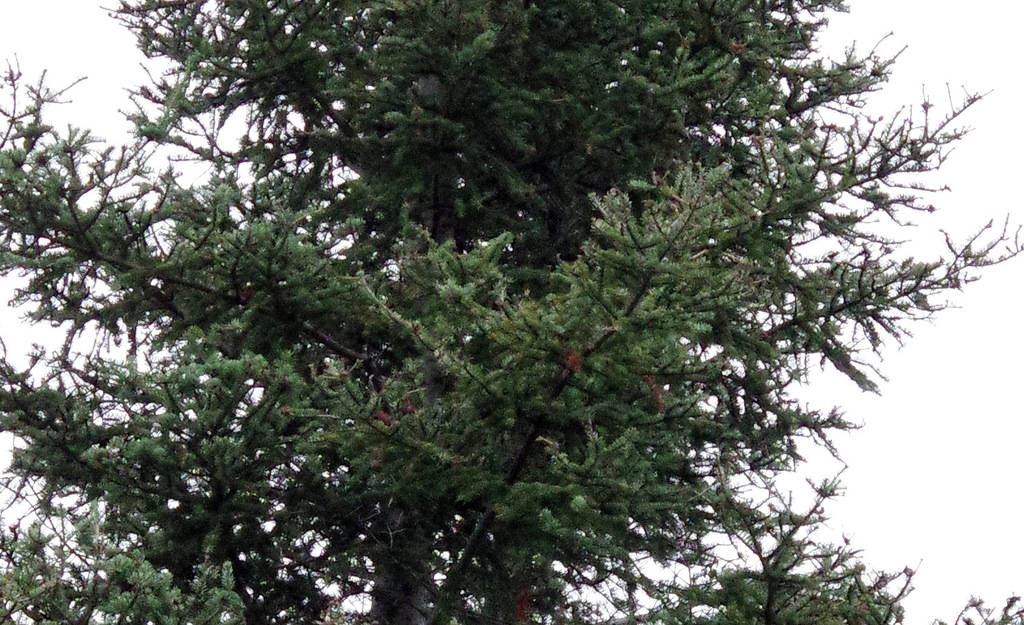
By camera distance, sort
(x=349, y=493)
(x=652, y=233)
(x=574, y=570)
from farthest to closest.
Result: (x=574, y=570)
(x=349, y=493)
(x=652, y=233)

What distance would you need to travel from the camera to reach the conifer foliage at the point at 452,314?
5.75 metres

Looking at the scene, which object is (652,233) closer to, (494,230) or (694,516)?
(694,516)

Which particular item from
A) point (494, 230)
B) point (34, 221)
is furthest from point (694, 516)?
point (34, 221)

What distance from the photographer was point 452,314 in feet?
21.5

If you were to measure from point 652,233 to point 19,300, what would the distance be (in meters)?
4.60

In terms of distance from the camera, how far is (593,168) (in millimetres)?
9141

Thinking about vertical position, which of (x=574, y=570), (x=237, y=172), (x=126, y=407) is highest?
(x=237, y=172)

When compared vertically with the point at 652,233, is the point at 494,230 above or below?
above

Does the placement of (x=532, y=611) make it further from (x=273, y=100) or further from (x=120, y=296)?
(x=273, y=100)

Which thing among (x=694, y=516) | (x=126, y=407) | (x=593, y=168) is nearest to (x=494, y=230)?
(x=593, y=168)

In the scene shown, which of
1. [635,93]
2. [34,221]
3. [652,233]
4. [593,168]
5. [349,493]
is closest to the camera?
[652,233]

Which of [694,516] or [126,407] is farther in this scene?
[694,516]

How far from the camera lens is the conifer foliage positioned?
5.75m

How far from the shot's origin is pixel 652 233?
5.04m
